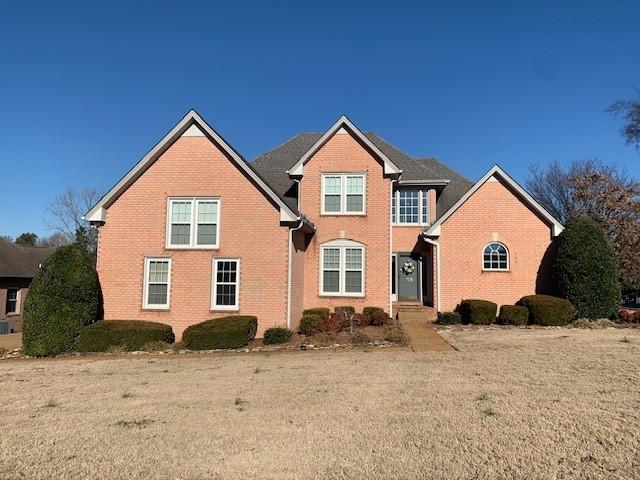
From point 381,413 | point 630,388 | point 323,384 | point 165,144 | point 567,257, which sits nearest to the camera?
point 381,413

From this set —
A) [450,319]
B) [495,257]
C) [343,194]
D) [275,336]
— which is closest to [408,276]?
[450,319]

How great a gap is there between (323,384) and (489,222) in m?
13.8

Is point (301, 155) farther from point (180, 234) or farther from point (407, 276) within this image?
point (180, 234)

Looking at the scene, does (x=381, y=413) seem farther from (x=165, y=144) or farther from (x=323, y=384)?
(x=165, y=144)

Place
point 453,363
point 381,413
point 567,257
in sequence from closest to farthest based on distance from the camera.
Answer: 1. point 381,413
2. point 453,363
3. point 567,257

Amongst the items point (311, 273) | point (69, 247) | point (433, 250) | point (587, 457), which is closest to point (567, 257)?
point (433, 250)

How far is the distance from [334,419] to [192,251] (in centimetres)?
1132

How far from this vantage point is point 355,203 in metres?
19.2

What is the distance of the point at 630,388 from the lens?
7.63m

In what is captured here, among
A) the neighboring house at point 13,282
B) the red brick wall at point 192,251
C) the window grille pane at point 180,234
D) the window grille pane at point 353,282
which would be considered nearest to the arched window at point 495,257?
the window grille pane at point 353,282

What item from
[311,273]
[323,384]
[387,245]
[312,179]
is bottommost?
[323,384]

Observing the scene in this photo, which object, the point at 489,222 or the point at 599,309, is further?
the point at 489,222

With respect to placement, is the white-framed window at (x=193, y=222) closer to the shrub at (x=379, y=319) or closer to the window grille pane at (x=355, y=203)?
the window grille pane at (x=355, y=203)

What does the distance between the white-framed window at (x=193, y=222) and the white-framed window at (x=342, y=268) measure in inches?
195
